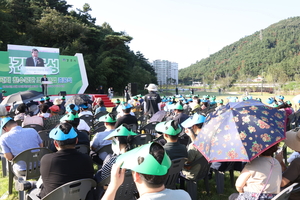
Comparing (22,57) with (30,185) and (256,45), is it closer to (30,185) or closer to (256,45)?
(30,185)

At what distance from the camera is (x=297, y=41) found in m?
90.4

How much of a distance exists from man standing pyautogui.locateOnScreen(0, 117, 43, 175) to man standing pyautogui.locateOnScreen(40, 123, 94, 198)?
4.24ft

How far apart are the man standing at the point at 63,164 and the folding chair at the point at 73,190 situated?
0.13 metres

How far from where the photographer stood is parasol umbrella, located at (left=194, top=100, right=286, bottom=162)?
1.97m

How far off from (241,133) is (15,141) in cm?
295

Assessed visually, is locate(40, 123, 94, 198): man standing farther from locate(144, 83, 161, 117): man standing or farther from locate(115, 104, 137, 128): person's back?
locate(144, 83, 161, 117): man standing

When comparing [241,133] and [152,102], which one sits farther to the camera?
[152,102]

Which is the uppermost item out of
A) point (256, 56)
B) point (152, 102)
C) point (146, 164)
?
point (256, 56)

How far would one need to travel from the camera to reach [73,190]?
212 centimetres

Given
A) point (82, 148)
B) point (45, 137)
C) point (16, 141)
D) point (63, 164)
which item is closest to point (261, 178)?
point (63, 164)

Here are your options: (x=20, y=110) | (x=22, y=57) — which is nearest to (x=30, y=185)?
(x=20, y=110)

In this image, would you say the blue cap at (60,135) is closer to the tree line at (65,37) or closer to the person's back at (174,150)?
the person's back at (174,150)

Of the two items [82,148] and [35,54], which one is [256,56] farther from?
[82,148]

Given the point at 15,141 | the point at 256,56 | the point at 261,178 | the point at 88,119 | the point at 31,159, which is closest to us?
the point at 261,178
